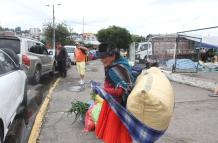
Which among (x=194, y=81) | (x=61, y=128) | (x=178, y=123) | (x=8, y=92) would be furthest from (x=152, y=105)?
(x=194, y=81)

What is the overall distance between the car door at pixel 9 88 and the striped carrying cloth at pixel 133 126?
1564mm

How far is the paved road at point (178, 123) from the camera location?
6.01 meters

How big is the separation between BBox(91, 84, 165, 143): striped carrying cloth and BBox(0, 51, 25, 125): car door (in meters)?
1.56

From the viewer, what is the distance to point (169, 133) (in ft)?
20.7

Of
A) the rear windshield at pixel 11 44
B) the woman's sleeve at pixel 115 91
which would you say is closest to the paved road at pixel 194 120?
the woman's sleeve at pixel 115 91

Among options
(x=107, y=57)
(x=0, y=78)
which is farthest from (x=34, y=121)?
(x=107, y=57)

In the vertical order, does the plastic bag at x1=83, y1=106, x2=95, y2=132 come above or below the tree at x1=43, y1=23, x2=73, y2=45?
below

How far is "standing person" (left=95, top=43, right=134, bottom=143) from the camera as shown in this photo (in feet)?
13.2

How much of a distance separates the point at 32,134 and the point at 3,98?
5.76 ft

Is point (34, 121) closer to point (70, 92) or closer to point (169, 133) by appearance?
point (169, 133)

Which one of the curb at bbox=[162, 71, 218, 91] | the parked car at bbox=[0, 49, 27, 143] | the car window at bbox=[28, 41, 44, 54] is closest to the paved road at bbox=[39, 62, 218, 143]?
the parked car at bbox=[0, 49, 27, 143]

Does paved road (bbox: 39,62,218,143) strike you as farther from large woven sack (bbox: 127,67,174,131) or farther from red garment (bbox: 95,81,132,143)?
large woven sack (bbox: 127,67,174,131)

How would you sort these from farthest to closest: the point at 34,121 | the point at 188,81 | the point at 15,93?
the point at 188,81
the point at 34,121
the point at 15,93

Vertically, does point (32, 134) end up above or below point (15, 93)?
below
